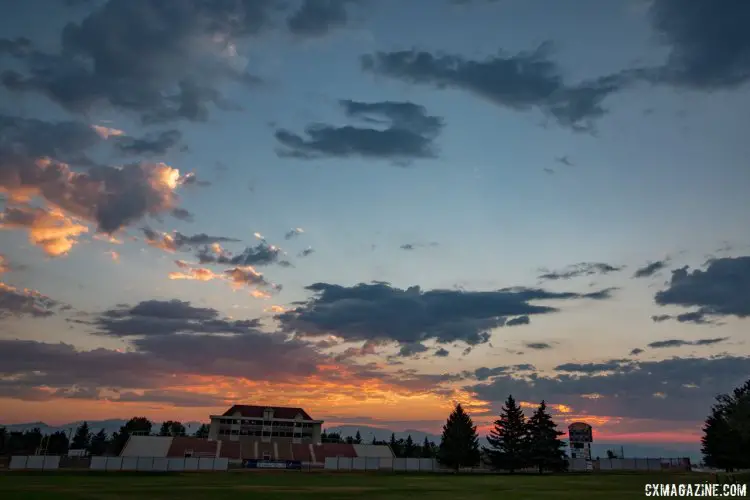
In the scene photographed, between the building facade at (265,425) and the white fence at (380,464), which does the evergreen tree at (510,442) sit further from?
the building facade at (265,425)

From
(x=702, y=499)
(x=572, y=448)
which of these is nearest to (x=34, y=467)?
(x=702, y=499)

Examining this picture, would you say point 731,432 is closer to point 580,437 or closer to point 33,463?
point 580,437

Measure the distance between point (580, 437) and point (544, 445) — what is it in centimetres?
2873

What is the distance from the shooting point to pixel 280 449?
142 meters

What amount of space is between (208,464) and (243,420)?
66.2 meters

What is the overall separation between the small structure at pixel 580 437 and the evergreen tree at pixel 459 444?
91.7 ft

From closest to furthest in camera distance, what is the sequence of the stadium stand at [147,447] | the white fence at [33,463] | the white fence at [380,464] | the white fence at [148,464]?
the white fence at [33,463]
the white fence at [148,464]
the white fence at [380,464]
the stadium stand at [147,447]

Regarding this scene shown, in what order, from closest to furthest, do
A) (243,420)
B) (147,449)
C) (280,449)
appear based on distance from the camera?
(147,449) < (280,449) < (243,420)

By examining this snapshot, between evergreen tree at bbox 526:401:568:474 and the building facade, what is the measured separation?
76123 millimetres

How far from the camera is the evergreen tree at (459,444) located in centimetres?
11012

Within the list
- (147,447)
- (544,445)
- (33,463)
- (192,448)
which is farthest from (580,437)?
(33,463)

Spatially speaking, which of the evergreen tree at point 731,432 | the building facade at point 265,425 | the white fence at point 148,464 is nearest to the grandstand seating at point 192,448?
the building facade at point 265,425

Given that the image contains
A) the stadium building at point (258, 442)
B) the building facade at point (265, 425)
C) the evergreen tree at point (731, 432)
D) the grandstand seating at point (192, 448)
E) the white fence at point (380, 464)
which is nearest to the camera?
the evergreen tree at point (731, 432)

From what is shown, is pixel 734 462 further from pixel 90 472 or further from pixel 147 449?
pixel 147 449
